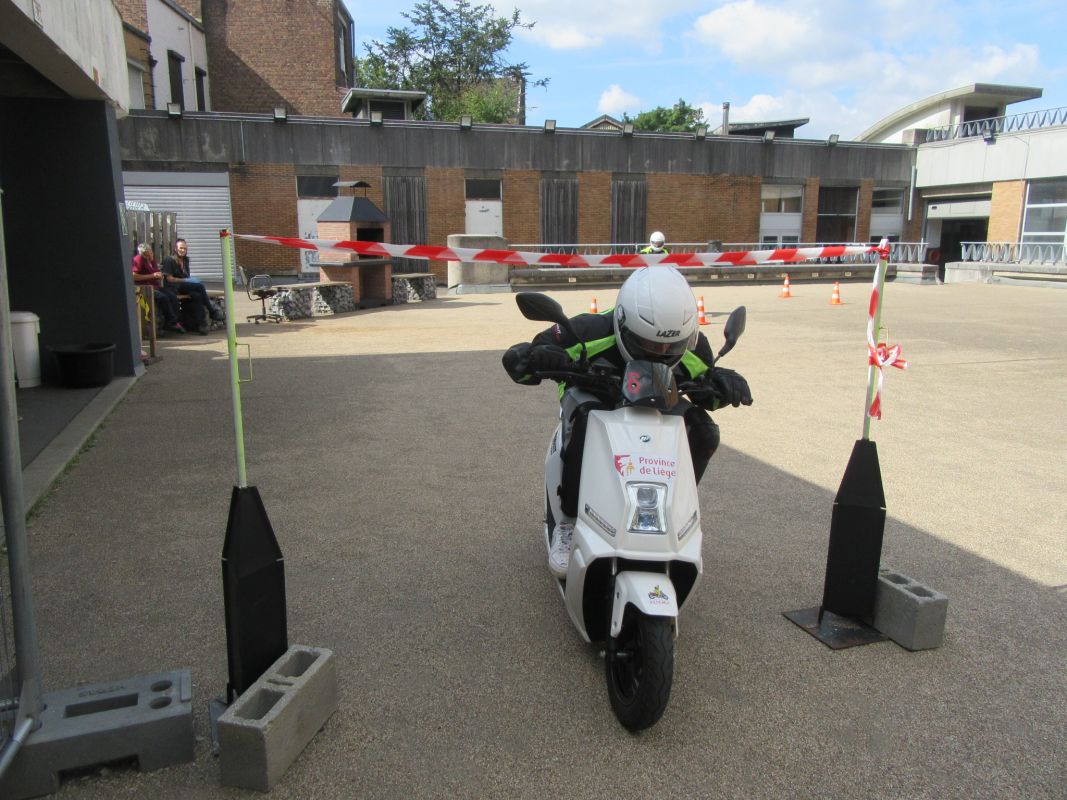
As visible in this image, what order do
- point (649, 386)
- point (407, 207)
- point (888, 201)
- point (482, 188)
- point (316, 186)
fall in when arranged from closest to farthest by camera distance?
point (649, 386) < point (316, 186) < point (407, 207) < point (482, 188) < point (888, 201)

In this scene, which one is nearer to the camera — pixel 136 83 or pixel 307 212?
pixel 307 212

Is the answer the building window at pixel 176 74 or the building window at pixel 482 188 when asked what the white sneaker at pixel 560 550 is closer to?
the building window at pixel 482 188

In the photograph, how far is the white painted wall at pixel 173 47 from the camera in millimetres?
31047

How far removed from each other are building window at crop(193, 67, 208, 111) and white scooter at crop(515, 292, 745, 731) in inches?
1490

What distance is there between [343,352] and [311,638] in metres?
8.60

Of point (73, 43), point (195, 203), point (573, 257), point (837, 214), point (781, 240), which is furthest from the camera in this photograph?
point (837, 214)

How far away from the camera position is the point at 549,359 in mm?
3172

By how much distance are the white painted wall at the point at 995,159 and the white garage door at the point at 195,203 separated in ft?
97.9

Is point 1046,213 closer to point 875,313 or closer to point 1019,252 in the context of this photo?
point 1019,252

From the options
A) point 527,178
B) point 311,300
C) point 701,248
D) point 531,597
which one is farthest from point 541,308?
point 701,248

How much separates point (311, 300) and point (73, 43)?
9.94 m

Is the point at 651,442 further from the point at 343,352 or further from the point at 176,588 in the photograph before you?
the point at 343,352

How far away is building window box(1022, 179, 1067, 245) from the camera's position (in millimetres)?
31000

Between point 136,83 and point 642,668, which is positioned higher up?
point 136,83
